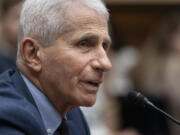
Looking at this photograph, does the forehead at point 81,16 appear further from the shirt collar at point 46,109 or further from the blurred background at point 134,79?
the blurred background at point 134,79

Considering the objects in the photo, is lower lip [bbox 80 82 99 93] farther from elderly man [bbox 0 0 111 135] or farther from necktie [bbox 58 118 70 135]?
necktie [bbox 58 118 70 135]

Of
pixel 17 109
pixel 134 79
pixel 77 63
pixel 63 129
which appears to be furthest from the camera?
pixel 134 79

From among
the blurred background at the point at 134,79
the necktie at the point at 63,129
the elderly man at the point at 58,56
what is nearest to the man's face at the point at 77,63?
the elderly man at the point at 58,56

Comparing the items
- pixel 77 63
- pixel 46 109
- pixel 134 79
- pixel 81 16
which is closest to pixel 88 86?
pixel 77 63

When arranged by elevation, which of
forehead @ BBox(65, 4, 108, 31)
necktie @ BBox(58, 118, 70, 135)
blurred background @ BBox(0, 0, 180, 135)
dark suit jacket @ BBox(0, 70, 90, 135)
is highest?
forehead @ BBox(65, 4, 108, 31)

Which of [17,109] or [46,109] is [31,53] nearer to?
[46,109]

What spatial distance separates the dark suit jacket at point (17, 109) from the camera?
7.30 ft

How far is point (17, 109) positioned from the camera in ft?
7.40

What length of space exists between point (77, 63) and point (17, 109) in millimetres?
423

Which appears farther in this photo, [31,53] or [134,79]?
[134,79]

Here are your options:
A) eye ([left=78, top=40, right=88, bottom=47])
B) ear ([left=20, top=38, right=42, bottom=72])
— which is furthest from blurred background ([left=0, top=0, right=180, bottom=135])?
eye ([left=78, top=40, right=88, bottom=47])

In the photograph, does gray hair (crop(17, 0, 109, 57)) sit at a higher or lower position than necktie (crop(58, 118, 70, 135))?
higher

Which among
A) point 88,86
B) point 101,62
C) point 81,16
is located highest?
point 81,16

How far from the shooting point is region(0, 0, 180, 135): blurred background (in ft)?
13.7
